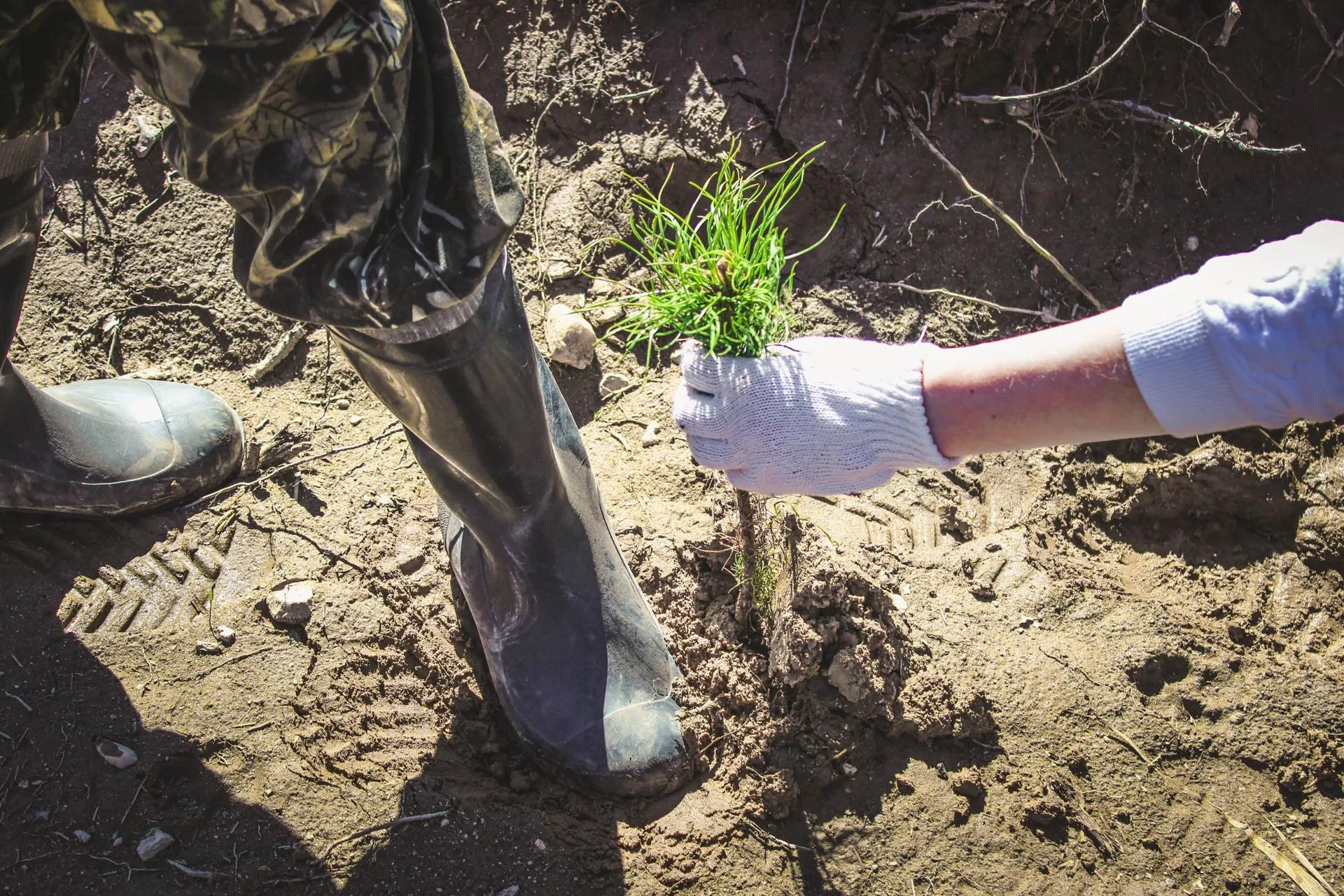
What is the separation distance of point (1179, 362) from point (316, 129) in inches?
47.4

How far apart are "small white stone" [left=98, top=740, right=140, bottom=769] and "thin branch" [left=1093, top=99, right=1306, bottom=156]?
9.53ft

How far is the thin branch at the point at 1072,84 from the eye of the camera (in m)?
2.37

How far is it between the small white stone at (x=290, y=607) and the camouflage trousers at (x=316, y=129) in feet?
3.10

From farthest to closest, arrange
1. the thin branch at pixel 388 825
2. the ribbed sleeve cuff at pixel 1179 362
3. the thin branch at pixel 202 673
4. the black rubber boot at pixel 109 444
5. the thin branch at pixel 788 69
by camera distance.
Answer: the thin branch at pixel 788 69 < the black rubber boot at pixel 109 444 < the thin branch at pixel 202 673 < the thin branch at pixel 388 825 < the ribbed sleeve cuff at pixel 1179 362

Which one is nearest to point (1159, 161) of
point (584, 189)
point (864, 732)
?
point (584, 189)

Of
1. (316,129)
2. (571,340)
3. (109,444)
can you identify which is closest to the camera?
(316,129)

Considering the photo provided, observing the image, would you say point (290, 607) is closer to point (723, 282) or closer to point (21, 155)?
point (21, 155)

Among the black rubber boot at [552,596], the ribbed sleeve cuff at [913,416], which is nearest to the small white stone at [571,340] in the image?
the black rubber boot at [552,596]

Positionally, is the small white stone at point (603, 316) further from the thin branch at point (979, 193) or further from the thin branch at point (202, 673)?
the thin branch at point (202, 673)

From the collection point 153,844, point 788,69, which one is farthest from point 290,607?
point 788,69

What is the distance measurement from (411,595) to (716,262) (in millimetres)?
1109

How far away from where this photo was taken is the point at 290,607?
6.73 feet

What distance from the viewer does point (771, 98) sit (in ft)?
8.96

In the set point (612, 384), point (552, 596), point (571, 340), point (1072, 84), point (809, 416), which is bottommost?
point (552, 596)
